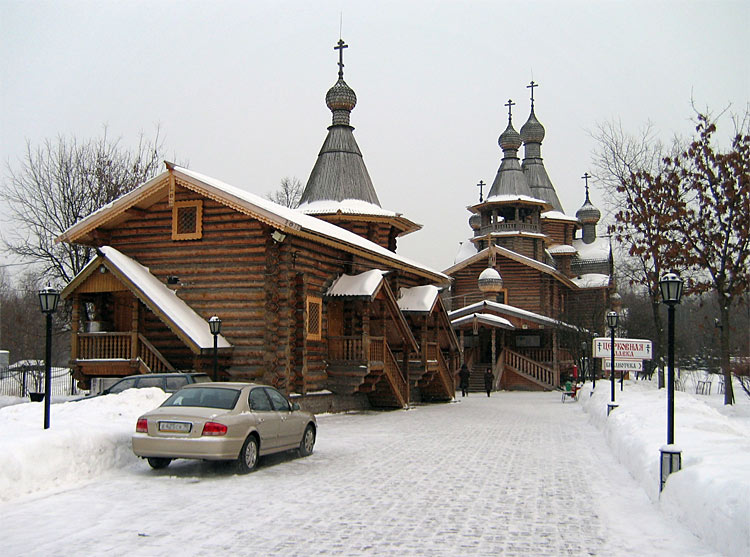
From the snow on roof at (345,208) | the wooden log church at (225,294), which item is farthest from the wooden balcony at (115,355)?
the snow on roof at (345,208)

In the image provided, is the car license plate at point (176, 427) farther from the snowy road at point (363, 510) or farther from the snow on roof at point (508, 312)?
the snow on roof at point (508, 312)

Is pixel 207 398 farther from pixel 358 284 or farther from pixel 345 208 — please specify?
pixel 345 208

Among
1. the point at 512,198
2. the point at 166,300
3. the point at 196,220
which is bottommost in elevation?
the point at 166,300

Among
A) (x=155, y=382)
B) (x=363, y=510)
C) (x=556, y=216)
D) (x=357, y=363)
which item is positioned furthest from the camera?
(x=556, y=216)

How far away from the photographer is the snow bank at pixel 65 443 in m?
9.72

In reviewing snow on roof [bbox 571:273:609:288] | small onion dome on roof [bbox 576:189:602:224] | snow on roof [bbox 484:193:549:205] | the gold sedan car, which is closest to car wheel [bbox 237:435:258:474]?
the gold sedan car

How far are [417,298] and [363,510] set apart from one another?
69.1 ft

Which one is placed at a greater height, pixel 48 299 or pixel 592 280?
pixel 592 280

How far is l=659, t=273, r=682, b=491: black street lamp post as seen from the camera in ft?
31.0

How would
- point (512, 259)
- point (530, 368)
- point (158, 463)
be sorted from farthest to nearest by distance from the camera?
point (512, 259)
point (530, 368)
point (158, 463)

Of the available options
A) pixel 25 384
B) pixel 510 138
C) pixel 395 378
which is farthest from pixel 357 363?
pixel 510 138

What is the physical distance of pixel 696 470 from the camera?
8.38 m

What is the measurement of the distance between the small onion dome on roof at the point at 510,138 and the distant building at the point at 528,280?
0.24 ft

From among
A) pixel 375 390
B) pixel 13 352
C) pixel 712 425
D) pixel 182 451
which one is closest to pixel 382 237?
pixel 375 390
